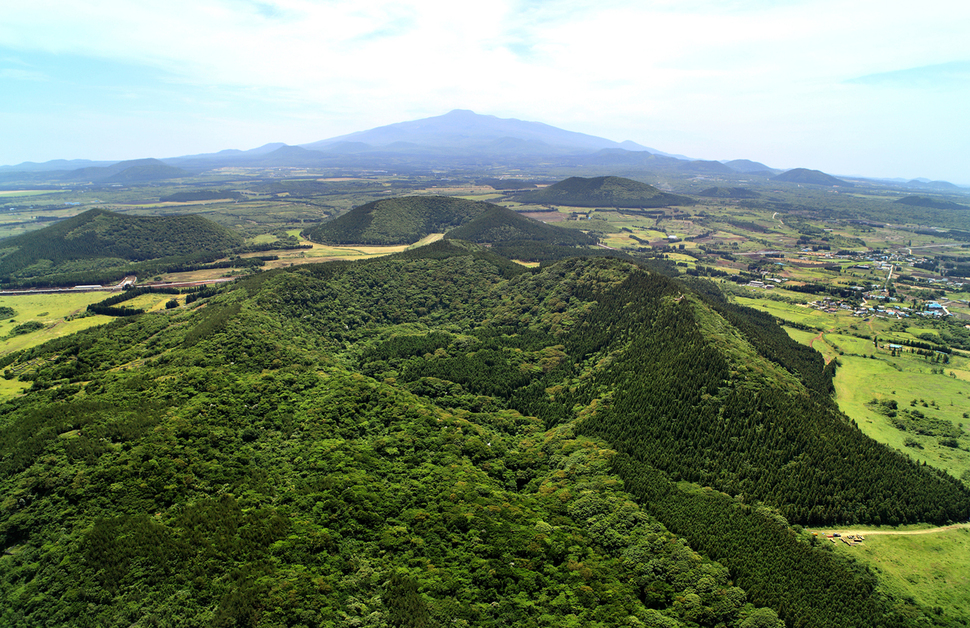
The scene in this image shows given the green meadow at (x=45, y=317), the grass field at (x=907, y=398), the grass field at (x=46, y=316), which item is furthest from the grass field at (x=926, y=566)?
the grass field at (x=46, y=316)

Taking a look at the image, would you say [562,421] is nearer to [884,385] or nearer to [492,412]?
[492,412]

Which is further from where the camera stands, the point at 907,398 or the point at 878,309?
the point at 878,309

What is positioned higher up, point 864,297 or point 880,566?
point 864,297

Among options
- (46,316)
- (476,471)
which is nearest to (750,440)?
(476,471)

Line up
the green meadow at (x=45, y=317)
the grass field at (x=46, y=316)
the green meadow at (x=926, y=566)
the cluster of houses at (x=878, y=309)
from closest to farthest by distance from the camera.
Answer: the green meadow at (x=926, y=566) < the grass field at (x=46, y=316) < the green meadow at (x=45, y=317) < the cluster of houses at (x=878, y=309)

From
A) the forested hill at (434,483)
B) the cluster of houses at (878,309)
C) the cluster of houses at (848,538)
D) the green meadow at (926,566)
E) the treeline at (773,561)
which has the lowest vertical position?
the green meadow at (926,566)

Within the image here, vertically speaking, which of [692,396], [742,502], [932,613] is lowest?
[932,613]

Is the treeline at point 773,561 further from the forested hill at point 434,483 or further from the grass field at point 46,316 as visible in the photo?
the grass field at point 46,316

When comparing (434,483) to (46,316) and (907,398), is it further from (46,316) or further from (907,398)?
(46,316)

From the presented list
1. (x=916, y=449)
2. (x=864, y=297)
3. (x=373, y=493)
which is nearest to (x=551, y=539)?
(x=373, y=493)
